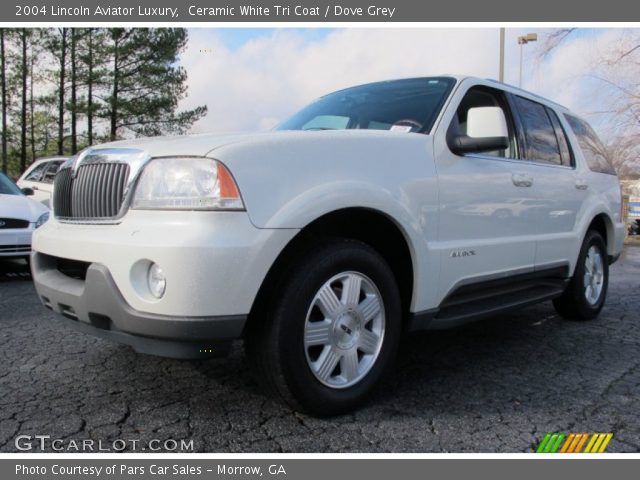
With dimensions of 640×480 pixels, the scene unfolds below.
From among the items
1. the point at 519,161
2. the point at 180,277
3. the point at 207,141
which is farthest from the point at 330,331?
the point at 519,161

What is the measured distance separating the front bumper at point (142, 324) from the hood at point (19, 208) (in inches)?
180

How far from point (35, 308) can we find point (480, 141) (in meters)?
3.97

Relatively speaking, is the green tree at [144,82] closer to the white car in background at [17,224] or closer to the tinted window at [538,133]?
the white car in background at [17,224]

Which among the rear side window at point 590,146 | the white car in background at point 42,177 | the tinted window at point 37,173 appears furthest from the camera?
the tinted window at point 37,173

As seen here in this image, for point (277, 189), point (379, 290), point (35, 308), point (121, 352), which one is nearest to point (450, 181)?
point (379, 290)

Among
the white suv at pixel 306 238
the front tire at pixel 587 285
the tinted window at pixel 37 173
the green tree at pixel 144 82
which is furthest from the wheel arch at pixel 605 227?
the green tree at pixel 144 82

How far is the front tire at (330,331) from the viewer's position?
2.32 meters

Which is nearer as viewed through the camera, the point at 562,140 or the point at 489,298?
the point at 489,298

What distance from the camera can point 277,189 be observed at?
2.29 meters

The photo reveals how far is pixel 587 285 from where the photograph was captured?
15.6 feet

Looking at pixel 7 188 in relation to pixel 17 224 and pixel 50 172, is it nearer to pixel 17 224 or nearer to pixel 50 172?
Result: pixel 17 224

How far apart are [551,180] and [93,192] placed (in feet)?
10.3

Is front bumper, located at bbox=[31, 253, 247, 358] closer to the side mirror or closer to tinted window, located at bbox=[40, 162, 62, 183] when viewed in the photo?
the side mirror

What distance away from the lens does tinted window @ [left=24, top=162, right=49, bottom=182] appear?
1026 centimetres
